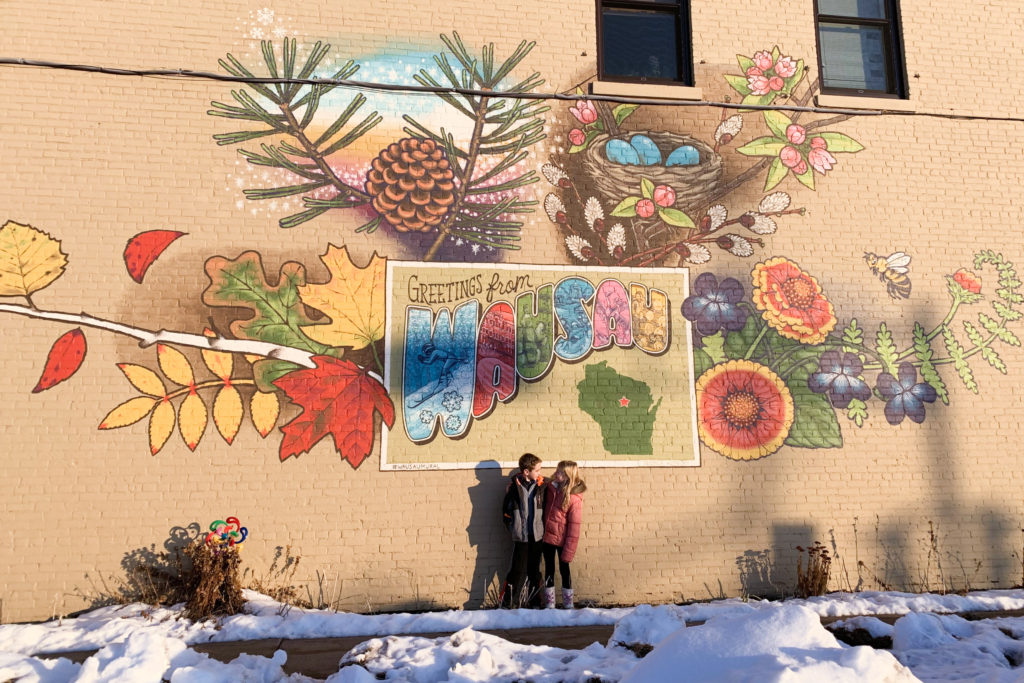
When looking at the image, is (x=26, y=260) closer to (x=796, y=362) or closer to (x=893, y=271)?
(x=796, y=362)

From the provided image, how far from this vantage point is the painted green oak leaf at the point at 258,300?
21.7 ft

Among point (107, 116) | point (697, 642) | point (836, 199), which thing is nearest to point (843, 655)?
point (697, 642)

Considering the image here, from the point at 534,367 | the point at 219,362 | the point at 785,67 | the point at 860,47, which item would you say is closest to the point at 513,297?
the point at 534,367

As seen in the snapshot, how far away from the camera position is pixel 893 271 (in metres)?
7.49

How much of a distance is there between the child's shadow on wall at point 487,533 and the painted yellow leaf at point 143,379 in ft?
9.83

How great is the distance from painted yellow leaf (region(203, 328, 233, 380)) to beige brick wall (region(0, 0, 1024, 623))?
0.33m

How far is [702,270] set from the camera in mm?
7301

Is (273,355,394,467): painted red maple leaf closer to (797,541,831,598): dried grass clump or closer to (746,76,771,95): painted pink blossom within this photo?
(797,541,831,598): dried grass clump

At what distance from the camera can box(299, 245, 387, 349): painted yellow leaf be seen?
6.71 metres

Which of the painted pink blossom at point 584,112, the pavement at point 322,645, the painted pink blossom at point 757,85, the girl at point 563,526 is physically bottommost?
the pavement at point 322,645

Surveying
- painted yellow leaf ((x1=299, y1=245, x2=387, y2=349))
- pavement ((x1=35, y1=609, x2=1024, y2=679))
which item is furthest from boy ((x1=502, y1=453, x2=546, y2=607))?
painted yellow leaf ((x1=299, y1=245, x2=387, y2=349))

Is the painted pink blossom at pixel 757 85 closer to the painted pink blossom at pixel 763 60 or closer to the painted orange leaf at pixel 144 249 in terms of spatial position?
the painted pink blossom at pixel 763 60

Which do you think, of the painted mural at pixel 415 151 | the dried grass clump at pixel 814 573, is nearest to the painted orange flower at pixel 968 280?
the dried grass clump at pixel 814 573

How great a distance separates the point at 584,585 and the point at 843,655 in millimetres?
4146
